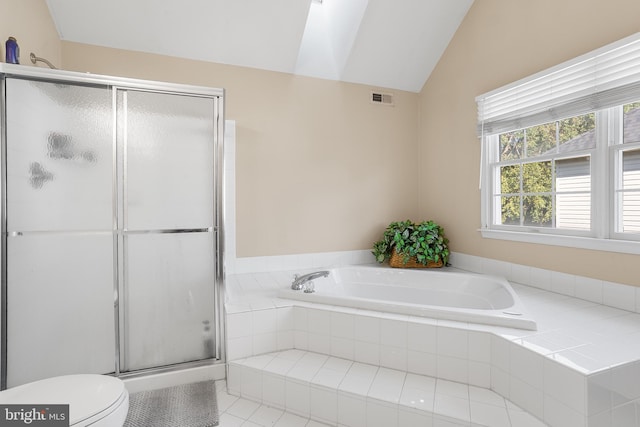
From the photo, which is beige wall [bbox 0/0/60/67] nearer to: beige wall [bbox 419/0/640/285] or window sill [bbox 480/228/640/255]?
beige wall [bbox 419/0/640/285]

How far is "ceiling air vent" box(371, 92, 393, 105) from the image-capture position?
11.2 feet

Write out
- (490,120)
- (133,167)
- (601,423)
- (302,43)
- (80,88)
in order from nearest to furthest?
(601,423)
(80,88)
(133,167)
(490,120)
(302,43)

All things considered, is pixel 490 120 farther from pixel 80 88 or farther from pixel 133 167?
pixel 80 88

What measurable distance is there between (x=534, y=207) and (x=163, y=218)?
2.74 metres

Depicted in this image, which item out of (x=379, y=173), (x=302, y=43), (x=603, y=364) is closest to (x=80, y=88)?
(x=302, y=43)

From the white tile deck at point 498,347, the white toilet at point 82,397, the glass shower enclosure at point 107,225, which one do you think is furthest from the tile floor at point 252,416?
the white toilet at point 82,397

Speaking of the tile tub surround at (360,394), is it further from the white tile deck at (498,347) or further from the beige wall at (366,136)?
the beige wall at (366,136)

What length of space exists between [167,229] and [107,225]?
12.6 inches

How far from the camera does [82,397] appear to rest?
1209 millimetres

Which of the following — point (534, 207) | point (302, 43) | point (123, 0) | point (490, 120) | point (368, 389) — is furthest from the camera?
point (302, 43)

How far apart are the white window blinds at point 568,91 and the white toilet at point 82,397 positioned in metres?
2.98

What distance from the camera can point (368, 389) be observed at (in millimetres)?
1662

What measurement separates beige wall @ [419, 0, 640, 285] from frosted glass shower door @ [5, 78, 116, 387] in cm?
285

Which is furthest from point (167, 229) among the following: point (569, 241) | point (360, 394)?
point (569, 241)
